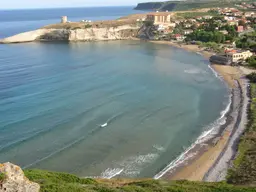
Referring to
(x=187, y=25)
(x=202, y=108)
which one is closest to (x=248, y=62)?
(x=202, y=108)

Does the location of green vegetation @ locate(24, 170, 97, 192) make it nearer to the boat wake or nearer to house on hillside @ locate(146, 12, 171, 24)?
the boat wake

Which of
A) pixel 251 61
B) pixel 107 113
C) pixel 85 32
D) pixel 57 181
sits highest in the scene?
pixel 85 32

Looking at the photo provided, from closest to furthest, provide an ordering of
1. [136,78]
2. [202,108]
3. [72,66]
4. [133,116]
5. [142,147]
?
[142,147] < [133,116] < [202,108] < [136,78] < [72,66]

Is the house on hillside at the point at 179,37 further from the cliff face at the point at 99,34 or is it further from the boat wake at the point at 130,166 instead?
the boat wake at the point at 130,166

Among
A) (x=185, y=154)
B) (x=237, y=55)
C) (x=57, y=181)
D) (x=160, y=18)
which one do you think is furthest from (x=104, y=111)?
(x=160, y=18)

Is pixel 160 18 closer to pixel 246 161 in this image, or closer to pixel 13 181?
pixel 246 161

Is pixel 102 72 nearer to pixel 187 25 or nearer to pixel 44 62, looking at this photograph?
pixel 44 62

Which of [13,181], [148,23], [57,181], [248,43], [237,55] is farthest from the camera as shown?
[148,23]
